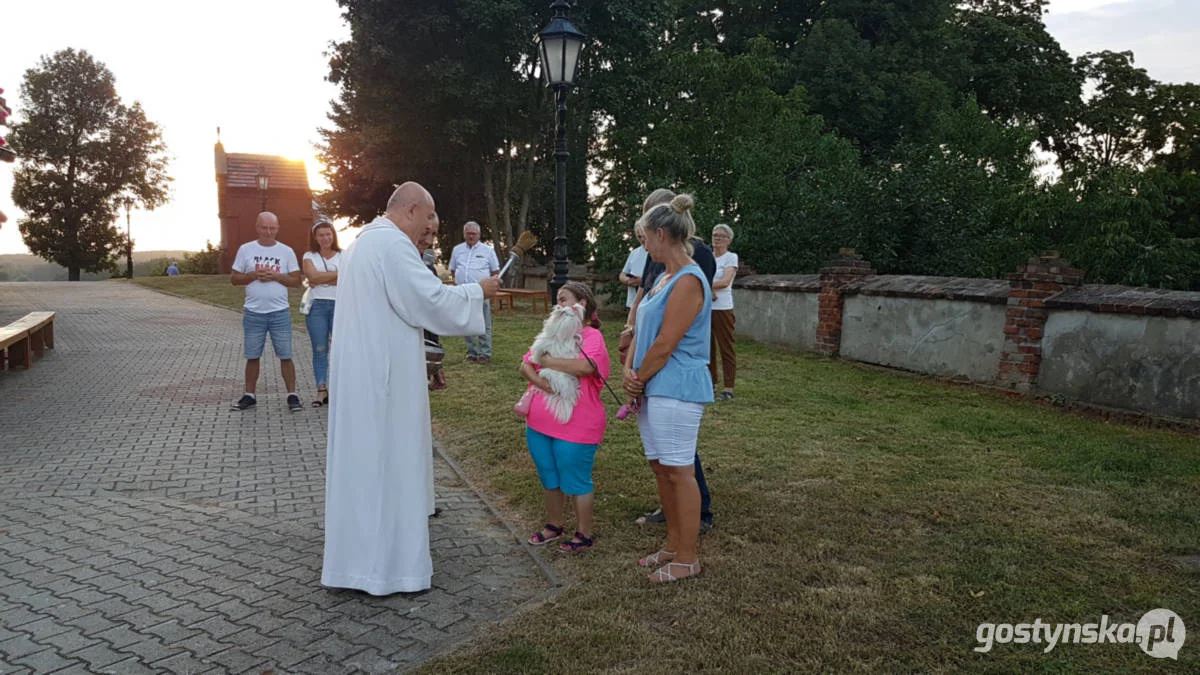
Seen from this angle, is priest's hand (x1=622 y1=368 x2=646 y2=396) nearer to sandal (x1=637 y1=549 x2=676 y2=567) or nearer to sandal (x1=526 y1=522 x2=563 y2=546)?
sandal (x1=637 y1=549 x2=676 y2=567)

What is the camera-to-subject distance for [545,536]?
441 centimetres

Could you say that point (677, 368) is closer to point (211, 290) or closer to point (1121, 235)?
point (1121, 235)

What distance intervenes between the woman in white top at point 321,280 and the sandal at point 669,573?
16.6ft

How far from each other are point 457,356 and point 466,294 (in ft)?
26.5

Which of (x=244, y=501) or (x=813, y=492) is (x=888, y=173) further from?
(x=244, y=501)

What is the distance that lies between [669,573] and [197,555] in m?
2.68

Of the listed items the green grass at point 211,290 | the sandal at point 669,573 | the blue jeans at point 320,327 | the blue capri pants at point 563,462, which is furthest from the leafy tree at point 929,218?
the green grass at point 211,290

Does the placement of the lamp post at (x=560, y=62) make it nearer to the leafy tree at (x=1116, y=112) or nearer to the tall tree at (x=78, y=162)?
the leafy tree at (x=1116, y=112)

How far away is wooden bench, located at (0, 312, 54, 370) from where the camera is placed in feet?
31.9

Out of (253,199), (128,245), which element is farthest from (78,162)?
(253,199)

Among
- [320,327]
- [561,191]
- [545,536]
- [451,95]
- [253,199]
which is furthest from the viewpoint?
[253,199]

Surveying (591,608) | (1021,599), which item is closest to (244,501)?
(591,608)

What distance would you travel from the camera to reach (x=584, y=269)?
21.8 m

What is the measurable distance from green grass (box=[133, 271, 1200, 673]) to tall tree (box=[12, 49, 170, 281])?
50.5 m
